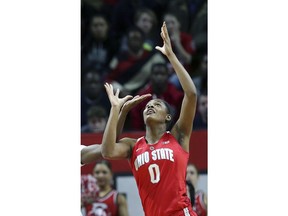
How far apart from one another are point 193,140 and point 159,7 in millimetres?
2736

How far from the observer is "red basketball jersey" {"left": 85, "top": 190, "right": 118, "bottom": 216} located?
336 inches

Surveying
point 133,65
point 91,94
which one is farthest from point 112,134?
point 133,65

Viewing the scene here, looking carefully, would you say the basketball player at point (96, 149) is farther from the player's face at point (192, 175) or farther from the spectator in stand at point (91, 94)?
the spectator in stand at point (91, 94)

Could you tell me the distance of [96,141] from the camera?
841cm

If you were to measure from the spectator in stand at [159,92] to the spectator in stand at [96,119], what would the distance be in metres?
0.45

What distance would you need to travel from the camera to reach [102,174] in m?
8.55

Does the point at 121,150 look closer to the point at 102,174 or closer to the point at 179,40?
the point at 102,174

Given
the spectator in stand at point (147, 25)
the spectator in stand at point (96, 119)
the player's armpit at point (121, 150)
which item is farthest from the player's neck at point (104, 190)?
the player's armpit at point (121, 150)

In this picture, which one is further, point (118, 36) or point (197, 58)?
point (118, 36)

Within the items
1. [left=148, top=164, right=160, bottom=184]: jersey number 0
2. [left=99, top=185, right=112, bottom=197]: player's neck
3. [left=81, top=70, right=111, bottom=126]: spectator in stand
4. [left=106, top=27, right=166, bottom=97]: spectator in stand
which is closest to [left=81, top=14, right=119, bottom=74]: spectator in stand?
[left=106, top=27, right=166, bottom=97]: spectator in stand

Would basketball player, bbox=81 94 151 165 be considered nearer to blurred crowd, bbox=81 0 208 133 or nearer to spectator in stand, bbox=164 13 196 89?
blurred crowd, bbox=81 0 208 133

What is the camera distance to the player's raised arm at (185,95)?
5438 millimetres

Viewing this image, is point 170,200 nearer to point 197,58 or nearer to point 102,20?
point 197,58
